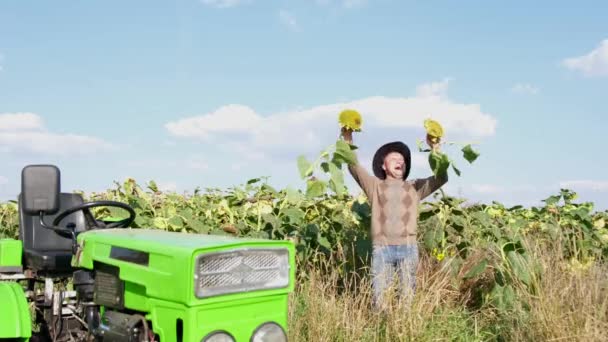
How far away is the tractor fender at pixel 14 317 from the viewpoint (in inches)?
140

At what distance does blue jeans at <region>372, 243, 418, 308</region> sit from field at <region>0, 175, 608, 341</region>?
0.11m

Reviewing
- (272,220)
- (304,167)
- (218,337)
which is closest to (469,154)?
(304,167)

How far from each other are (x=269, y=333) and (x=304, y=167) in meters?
2.08

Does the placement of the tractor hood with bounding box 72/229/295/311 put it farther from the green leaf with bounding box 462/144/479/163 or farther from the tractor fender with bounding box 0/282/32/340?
the green leaf with bounding box 462/144/479/163

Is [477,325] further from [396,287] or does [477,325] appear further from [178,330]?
[178,330]

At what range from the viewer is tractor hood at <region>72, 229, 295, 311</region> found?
9.68 ft

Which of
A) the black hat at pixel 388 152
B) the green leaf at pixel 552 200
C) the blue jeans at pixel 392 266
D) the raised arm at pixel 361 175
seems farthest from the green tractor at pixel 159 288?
the green leaf at pixel 552 200

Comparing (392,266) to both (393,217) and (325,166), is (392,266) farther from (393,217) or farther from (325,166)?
(325,166)

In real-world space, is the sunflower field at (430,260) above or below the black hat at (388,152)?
below

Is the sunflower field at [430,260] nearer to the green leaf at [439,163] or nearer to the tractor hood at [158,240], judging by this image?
the green leaf at [439,163]

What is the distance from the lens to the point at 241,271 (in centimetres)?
313

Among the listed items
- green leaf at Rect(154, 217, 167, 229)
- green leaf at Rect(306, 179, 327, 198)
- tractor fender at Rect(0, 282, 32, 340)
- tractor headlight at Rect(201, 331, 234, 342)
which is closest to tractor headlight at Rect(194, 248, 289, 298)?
tractor headlight at Rect(201, 331, 234, 342)

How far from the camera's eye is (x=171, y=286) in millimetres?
3000

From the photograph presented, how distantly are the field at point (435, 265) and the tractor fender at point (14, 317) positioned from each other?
1.79 metres
